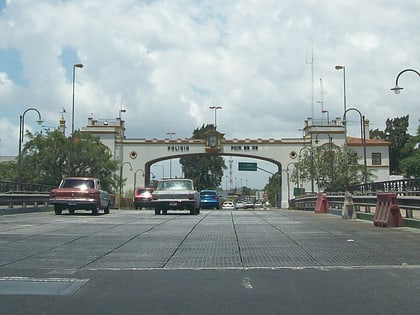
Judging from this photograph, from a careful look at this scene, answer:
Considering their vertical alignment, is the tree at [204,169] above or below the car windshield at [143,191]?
above

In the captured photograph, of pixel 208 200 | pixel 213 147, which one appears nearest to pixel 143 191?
pixel 208 200

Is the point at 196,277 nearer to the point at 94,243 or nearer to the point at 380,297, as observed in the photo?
the point at 380,297

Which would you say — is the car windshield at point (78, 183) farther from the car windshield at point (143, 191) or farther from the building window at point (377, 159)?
the building window at point (377, 159)

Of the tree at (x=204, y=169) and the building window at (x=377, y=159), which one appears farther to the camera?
the tree at (x=204, y=169)

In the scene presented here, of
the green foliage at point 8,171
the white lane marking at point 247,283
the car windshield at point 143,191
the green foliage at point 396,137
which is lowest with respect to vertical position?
the white lane marking at point 247,283

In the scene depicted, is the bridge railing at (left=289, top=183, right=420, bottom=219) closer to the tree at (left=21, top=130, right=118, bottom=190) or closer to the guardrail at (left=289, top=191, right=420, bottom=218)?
the guardrail at (left=289, top=191, right=420, bottom=218)

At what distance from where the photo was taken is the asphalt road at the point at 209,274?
21.8ft

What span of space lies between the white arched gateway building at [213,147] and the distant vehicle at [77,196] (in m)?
49.9

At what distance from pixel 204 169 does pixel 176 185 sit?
9260cm

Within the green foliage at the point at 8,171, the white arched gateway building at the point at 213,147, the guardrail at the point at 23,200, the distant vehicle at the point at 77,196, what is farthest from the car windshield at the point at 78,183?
the white arched gateway building at the point at 213,147

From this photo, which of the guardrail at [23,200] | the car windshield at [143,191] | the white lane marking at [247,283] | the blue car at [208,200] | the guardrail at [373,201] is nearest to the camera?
the white lane marking at [247,283]

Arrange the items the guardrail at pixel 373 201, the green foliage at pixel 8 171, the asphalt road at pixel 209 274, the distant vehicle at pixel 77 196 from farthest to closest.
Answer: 1. the green foliage at pixel 8 171
2. the distant vehicle at pixel 77 196
3. the guardrail at pixel 373 201
4. the asphalt road at pixel 209 274

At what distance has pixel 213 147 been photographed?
7688cm

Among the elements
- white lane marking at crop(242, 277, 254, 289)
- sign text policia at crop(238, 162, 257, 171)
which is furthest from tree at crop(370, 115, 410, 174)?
white lane marking at crop(242, 277, 254, 289)
